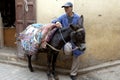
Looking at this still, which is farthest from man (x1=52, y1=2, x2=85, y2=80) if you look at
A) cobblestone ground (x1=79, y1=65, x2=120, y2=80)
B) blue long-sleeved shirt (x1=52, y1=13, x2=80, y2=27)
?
cobblestone ground (x1=79, y1=65, x2=120, y2=80)

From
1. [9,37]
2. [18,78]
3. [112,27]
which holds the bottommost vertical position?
[18,78]

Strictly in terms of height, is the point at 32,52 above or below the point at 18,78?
above

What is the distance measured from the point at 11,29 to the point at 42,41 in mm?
3250

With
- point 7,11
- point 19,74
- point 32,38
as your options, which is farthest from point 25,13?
point 7,11

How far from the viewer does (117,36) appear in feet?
24.7

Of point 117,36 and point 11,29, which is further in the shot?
point 11,29

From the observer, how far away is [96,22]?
278 inches

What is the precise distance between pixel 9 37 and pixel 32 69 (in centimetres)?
241

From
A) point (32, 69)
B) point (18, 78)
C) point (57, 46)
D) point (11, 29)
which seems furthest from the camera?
point (11, 29)

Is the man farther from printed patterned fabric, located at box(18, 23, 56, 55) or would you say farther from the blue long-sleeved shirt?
printed patterned fabric, located at box(18, 23, 56, 55)

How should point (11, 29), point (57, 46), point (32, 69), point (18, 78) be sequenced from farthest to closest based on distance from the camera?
point (11, 29), point (32, 69), point (18, 78), point (57, 46)

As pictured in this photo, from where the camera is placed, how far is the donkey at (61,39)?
5.84 meters

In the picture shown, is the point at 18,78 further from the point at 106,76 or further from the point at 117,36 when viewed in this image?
the point at 117,36

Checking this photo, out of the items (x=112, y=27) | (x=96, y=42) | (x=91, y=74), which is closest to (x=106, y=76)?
(x=91, y=74)
